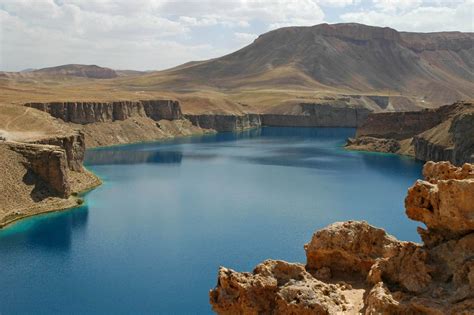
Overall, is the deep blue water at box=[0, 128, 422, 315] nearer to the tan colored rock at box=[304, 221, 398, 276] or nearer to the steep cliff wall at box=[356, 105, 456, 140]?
the tan colored rock at box=[304, 221, 398, 276]

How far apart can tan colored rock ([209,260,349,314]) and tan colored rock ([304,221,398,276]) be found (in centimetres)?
261

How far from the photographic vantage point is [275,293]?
2042cm

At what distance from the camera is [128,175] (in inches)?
3999

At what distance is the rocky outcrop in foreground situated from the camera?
18.0 metres

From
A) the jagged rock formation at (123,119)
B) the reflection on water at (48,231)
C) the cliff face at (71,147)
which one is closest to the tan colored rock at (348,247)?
the reflection on water at (48,231)

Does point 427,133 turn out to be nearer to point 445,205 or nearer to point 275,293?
point 445,205

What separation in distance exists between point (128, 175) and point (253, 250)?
53.4m

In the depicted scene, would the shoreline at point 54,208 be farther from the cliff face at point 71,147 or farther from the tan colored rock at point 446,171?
the tan colored rock at point 446,171

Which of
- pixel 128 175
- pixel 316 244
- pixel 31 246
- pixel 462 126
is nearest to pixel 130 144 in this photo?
pixel 128 175

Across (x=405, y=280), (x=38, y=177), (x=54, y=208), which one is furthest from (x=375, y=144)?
(x=405, y=280)

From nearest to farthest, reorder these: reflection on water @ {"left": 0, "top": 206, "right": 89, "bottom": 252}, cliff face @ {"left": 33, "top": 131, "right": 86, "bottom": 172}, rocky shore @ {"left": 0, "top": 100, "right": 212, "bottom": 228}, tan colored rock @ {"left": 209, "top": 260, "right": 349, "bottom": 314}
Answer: tan colored rock @ {"left": 209, "top": 260, "right": 349, "bottom": 314} < reflection on water @ {"left": 0, "top": 206, "right": 89, "bottom": 252} < rocky shore @ {"left": 0, "top": 100, "right": 212, "bottom": 228} < cliff face @ {"left": 33, "top": 131, "right": 86, "bottom": 172}

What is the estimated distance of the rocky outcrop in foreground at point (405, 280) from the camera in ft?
59.0

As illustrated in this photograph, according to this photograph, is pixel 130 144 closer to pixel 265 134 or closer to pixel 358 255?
pixel 265 134

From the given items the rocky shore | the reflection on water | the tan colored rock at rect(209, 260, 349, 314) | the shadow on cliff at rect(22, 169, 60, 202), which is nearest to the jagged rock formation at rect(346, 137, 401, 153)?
the rocky shore
